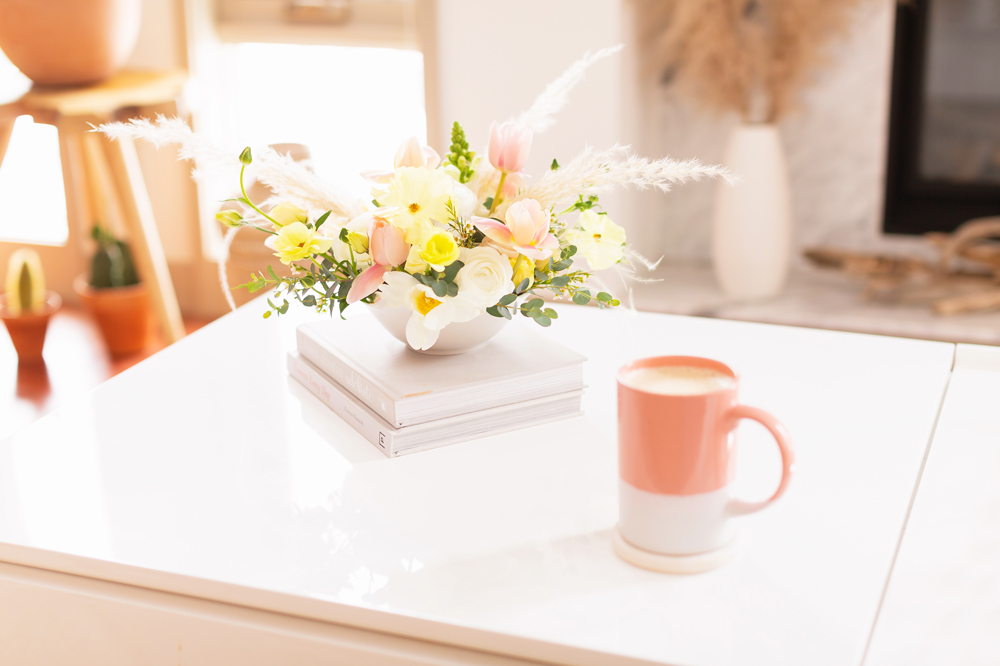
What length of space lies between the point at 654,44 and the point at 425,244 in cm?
186

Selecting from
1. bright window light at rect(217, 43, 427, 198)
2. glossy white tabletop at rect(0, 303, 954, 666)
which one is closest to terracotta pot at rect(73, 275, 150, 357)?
bright window light at rect(217, 43, 427, 198)

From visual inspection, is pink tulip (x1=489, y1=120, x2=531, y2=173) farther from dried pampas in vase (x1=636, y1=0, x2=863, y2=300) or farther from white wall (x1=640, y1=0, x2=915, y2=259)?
white wall (x1=640, y1=0, x2=915, y2=259)

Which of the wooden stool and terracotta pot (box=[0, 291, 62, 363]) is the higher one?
the wooden stool

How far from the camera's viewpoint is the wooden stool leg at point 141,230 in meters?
2.24

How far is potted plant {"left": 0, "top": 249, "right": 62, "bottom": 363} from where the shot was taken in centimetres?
246

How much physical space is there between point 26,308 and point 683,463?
2.30m

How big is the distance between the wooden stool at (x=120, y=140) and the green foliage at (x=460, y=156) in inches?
43.8

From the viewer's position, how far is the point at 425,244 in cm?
81

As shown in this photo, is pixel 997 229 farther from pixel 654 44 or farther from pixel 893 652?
pixel 893 652

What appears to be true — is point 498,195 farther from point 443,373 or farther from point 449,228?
point 443,373

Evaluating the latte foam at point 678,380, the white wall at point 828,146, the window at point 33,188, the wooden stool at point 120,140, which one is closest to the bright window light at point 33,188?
the window at point 33,188

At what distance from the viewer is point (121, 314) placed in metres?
2.60

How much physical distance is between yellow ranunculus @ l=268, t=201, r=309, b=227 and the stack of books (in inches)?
5.7

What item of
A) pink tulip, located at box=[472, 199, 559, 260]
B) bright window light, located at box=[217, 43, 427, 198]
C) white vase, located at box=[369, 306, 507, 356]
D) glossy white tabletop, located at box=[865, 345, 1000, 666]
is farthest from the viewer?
bright window light, located at box=[217, 43, 427, 198]
